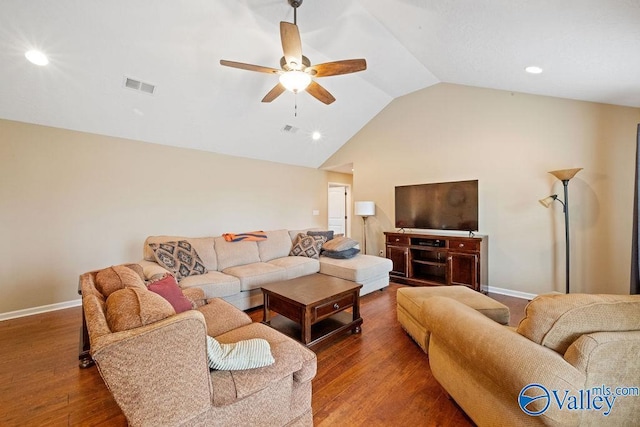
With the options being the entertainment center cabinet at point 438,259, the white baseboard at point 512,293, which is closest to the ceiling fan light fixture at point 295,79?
the entertainment center cabinet at point 438,259

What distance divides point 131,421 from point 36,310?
363 centimetres

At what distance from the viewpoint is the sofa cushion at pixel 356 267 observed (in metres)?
3.49

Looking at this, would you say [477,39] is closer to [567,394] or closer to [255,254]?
[567,394]

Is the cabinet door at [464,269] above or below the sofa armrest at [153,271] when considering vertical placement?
below

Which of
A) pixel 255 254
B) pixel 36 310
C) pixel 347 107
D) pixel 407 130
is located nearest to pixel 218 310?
pixel 255 254

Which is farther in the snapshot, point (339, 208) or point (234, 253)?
point (339, 208)

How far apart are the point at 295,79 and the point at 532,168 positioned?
3.47m

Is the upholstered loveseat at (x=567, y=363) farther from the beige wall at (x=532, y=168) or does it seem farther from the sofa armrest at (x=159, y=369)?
A: the beige wall at (x=532, y=168)

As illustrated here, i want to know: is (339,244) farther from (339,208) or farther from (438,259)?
(339,208)

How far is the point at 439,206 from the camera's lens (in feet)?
13.7

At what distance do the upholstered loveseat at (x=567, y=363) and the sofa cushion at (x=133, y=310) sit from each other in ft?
4.89

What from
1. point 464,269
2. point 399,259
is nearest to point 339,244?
point 399,259

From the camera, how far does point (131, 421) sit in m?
0.92

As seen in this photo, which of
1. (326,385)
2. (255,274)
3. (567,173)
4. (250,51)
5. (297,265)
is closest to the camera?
(326,385)
